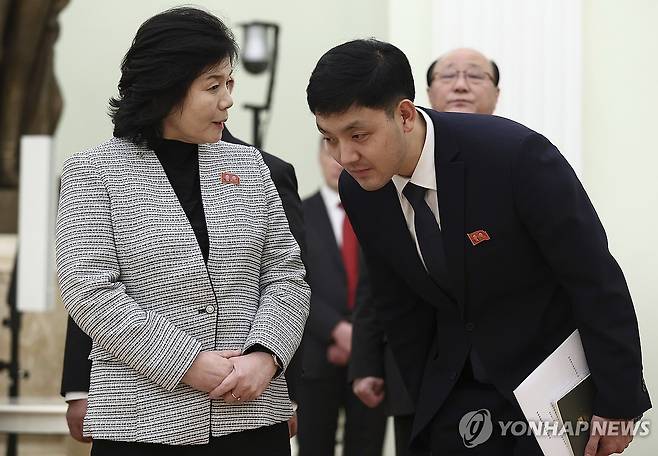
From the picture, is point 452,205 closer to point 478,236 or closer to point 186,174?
point 478,236

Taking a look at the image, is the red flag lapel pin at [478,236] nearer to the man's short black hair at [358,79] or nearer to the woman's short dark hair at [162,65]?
the man's short black hair at [358,79]

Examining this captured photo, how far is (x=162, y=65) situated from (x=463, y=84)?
1.45 metres

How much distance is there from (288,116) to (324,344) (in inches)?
149

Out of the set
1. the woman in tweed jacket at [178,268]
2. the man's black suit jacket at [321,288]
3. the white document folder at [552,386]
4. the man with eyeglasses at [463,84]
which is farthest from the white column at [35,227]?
the white document folder at [552,386]

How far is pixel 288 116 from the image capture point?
8383 millimetres

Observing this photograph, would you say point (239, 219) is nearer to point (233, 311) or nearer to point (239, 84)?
point (233, 311)

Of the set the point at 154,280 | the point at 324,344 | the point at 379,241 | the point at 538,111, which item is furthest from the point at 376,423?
the point at 154,280

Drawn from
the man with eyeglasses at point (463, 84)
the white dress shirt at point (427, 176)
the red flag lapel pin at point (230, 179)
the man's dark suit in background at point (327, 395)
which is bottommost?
the man's dark suit in background at point (327, 395)

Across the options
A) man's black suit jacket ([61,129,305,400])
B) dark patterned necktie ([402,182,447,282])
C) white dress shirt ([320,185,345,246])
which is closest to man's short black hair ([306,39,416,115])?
dark patterned necktie ([402,182,447,282])

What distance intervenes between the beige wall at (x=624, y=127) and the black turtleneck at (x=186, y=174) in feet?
8.72

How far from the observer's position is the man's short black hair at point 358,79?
2.53 meters

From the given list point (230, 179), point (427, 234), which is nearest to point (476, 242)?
point (427, 234)

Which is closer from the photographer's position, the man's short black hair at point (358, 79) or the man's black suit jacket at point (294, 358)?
the man's short black hair at point (358, 79)

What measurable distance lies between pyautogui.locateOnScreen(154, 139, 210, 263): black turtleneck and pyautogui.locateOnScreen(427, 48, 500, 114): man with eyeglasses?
1283mm
